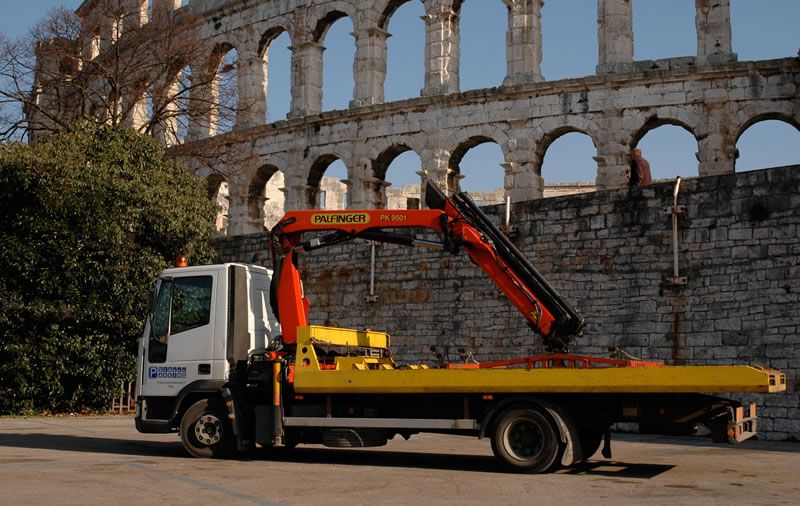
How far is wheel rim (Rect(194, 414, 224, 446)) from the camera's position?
10.5 m

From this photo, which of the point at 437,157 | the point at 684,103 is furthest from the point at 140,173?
the point at 684,103

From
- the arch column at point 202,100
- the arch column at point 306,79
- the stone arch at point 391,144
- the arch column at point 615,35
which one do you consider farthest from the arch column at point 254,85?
the arch column at point 615,35

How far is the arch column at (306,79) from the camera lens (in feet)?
96.0

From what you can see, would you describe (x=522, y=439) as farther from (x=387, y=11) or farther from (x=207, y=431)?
(x=387, y=11)

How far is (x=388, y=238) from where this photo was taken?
10758 millimetres

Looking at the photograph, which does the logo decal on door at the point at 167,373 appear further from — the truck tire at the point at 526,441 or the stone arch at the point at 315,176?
the stone arch at the point at 315,176

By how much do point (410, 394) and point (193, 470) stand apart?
2.27m

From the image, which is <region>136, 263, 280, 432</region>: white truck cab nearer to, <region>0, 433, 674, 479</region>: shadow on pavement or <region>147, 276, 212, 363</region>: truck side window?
<region>147, 276, 212, 363</region>: truck side window

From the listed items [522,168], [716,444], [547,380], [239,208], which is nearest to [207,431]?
[547,380]

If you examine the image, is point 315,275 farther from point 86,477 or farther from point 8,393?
point 86,477

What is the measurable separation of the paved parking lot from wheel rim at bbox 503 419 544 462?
0.28 m

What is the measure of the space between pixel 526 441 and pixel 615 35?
17.3m

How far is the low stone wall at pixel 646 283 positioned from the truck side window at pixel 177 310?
7.37 meters

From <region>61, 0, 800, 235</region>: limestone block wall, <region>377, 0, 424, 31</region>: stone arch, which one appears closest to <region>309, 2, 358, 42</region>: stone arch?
<region>61, 0, 800, 235</region>: limestone block wall
